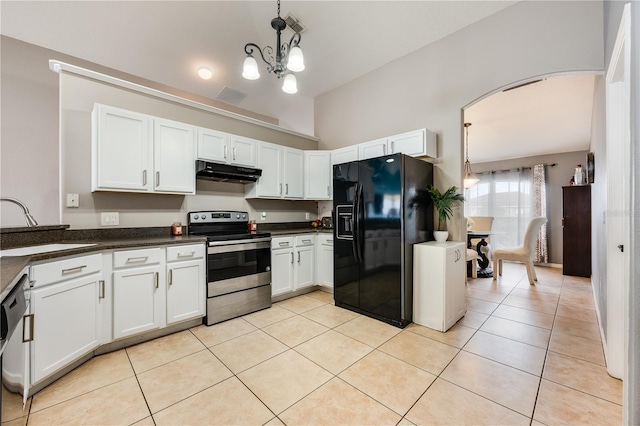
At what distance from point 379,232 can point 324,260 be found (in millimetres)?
1148

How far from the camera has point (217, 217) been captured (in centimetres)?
335

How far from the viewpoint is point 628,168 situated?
3.82ft

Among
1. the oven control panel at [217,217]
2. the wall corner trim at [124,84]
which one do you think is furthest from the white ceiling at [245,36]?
the oven control panel at [217,217]

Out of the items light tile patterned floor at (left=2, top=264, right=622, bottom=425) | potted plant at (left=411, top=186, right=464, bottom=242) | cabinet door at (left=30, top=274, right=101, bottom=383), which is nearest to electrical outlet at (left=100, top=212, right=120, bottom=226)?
cabinet door at (left=30, top=274, right=101, bottom=383)

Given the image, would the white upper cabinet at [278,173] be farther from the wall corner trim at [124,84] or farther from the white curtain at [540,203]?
the white curtain at [540,203]

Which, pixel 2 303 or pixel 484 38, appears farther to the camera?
pixel 484 38

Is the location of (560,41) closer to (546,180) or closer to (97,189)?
(97,189)

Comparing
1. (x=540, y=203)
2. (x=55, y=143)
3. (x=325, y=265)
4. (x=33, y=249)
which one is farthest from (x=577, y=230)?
(x=55, y=143)

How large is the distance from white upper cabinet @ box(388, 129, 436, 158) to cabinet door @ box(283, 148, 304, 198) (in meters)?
1.50

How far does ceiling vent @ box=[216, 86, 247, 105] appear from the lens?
4.21 meters

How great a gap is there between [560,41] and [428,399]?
3260 mm

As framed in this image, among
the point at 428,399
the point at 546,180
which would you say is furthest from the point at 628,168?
the point at 546,180

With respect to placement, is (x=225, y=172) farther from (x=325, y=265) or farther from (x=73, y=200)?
(x=325, y=265)

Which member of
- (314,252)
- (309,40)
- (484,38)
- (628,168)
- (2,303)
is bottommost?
(314,252)
